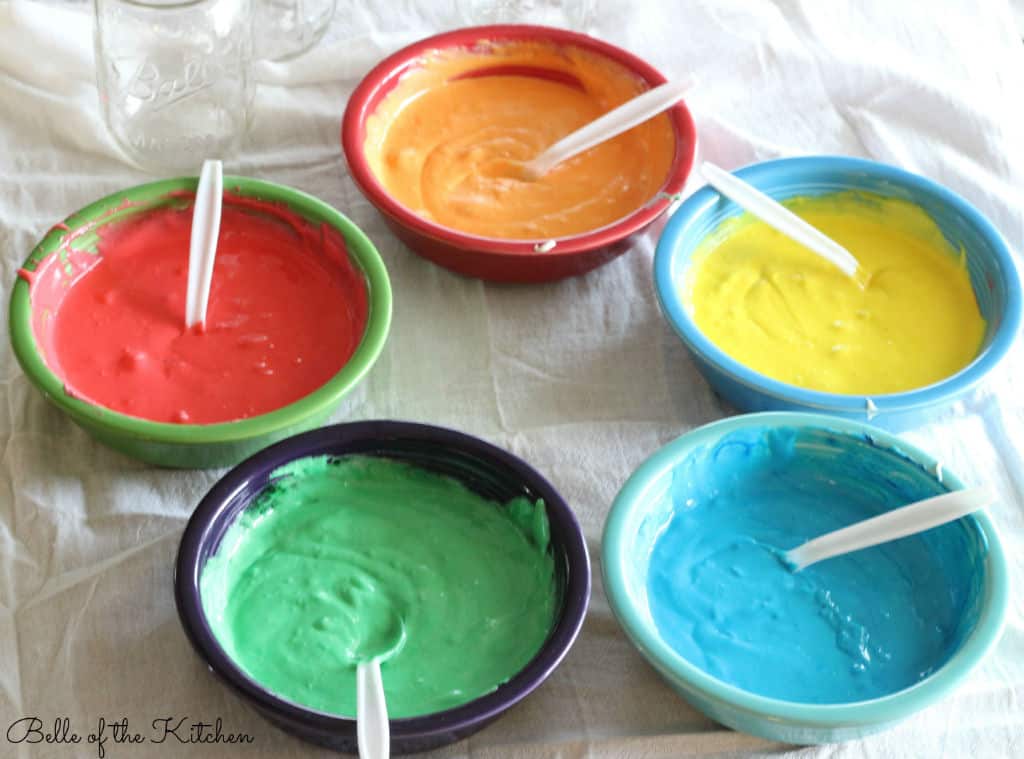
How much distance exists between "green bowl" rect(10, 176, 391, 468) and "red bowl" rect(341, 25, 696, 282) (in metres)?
0.05

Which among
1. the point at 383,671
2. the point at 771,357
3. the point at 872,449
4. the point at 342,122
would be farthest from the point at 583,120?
the point at 383,671

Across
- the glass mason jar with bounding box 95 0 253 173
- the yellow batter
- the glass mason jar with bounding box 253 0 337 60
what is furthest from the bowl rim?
the glass mason jar with bounding box 253 0 337 60

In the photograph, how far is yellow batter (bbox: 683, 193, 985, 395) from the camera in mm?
1048

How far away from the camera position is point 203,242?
1.05 metres

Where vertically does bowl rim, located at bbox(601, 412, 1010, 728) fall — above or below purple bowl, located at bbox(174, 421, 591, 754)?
above

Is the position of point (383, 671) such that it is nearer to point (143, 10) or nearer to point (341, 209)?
point (341, 209)

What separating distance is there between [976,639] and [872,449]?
0.17m

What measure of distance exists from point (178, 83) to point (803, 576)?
28.3 inches

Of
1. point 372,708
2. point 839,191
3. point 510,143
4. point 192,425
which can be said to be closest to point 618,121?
point 510,143

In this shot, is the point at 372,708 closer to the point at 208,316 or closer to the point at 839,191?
the point at 208,316

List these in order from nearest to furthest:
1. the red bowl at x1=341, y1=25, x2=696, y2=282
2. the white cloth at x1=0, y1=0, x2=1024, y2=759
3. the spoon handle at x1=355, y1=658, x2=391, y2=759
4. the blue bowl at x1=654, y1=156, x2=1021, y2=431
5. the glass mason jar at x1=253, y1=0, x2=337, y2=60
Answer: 1. the spoon handle at x1=355, y1=658, x2=391, y2=759
2. the white cloth at x1=0, y1=0, x2=1024, y2=759
3. the blue bowl at x1=654, y1=156, x2=1021, y2=431
4. the red bowl at x1=341, y1=25, x2=696, y2=282
5. the glass mason jar at x1=253, y1=0, x2=337, y2=60

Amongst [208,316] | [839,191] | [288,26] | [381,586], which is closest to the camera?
[381,586]

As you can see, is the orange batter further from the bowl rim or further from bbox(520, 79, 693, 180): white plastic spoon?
the bowl rim

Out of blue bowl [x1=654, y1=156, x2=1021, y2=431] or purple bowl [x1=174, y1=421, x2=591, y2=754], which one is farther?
blue bowl [x1=654, y1=156, x2=1021, y2=431]
